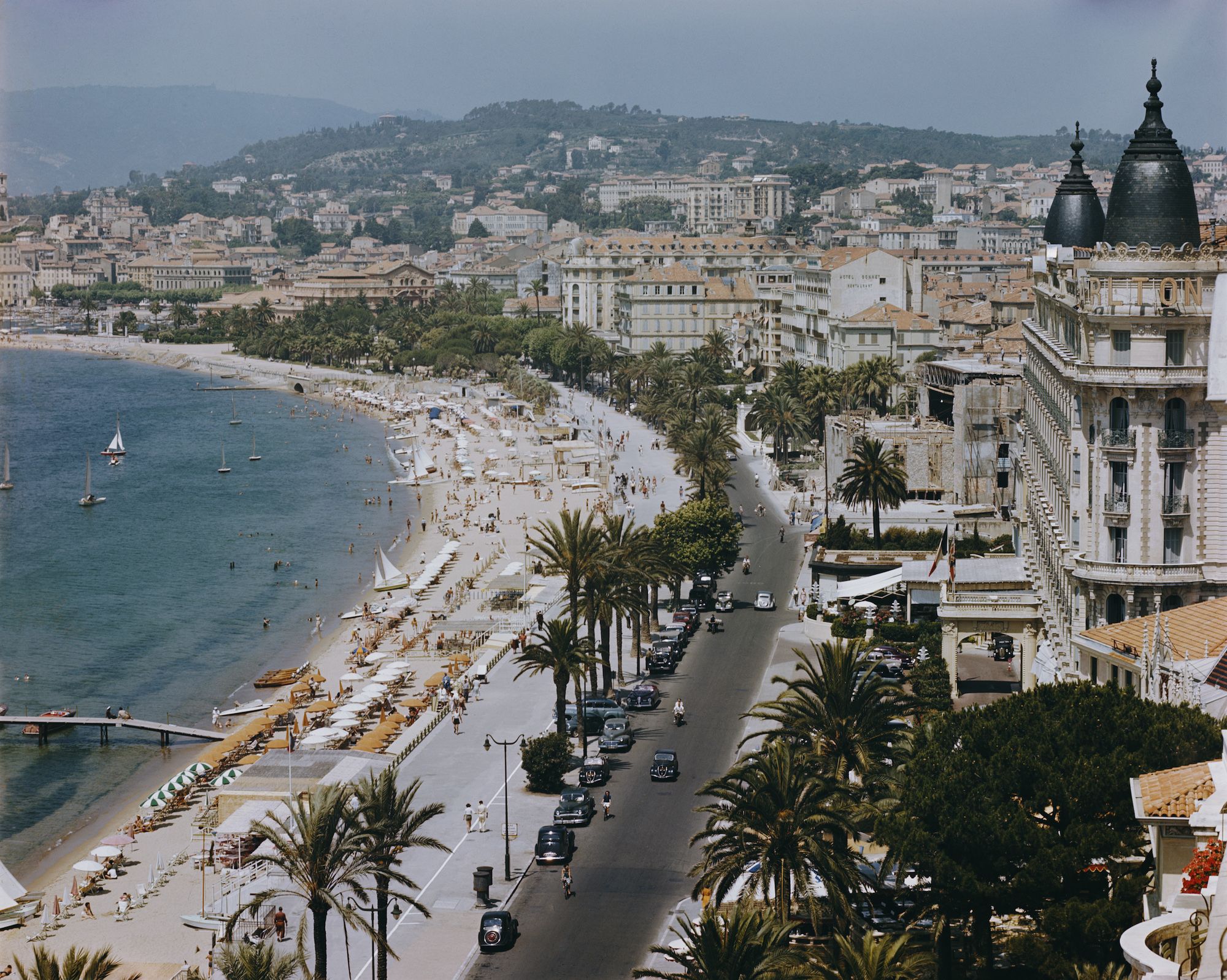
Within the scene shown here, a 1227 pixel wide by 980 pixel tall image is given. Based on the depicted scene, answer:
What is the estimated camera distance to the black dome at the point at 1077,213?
43344mm

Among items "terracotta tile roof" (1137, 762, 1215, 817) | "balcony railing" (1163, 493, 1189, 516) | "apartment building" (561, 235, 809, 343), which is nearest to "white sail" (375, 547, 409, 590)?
"balcony railing" (1163, 493, 1189, 516)

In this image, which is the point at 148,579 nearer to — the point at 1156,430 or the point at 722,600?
the point at 722,600

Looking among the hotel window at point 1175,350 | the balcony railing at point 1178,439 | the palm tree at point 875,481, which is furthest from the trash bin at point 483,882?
the palm tree at point 875,481

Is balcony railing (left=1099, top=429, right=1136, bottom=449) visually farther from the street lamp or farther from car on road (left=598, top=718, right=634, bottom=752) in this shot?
the street lamp

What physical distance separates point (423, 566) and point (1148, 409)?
4278cm

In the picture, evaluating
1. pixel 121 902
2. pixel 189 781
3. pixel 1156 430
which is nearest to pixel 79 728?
pixel 189 781

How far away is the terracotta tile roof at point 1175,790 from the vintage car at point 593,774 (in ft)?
63.1

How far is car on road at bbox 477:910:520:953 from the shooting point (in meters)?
30.0

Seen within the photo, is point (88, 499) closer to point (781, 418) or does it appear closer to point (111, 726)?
point (781, 418)

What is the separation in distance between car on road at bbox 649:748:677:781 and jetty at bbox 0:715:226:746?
50.6ft

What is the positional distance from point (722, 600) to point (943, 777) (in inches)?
1216

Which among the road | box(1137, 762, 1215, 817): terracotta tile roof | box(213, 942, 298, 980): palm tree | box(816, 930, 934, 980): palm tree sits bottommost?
the road

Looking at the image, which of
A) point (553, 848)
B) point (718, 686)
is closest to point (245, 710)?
point (718, 686)

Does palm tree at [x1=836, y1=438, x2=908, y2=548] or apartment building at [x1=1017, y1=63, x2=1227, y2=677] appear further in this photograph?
palm tree at [x1=836, y1=438, x2=908, y2=548]
